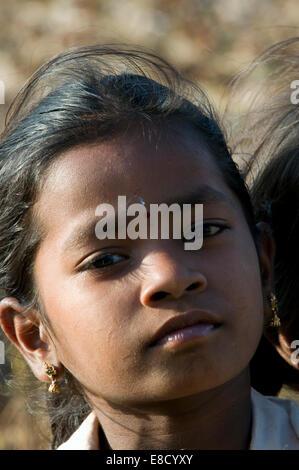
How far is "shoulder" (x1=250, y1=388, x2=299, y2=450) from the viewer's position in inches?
79.0

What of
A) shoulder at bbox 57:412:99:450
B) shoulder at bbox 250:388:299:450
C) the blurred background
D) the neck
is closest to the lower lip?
the neck

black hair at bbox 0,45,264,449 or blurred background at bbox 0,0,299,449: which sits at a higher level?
blurred background at bbox 0,0,299,449

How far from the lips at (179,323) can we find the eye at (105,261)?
0.21 meters

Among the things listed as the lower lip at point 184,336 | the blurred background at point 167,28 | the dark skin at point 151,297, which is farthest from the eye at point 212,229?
the blurred background at point 167,28

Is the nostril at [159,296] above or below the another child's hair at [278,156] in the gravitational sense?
below

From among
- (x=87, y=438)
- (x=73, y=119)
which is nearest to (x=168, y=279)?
(x=73, y=119)

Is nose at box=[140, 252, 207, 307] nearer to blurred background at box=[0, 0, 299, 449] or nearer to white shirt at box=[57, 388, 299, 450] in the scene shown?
white shirt at box=[57, 388, 299, 450]

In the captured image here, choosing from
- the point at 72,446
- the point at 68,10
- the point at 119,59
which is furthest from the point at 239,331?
the point at 68,10

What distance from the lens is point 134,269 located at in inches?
72.3

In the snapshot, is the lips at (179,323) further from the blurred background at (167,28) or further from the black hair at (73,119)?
the blurred background at (167,28)

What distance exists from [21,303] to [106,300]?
1.37ft

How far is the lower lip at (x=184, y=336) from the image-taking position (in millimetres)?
1758

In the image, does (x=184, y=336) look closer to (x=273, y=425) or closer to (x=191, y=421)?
(x=191, y=421)

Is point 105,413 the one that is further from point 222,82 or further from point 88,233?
point 222,82
